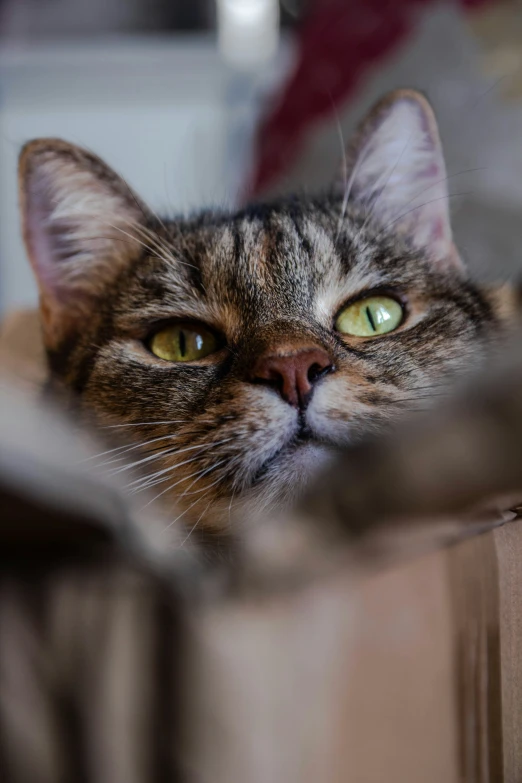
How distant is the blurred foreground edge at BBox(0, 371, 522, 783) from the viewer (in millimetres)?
310

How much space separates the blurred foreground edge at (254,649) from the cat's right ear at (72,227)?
0.15 metres

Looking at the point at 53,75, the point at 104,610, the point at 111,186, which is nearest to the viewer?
the point at 104,610

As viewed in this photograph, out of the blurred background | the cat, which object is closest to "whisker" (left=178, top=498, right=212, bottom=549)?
the cat

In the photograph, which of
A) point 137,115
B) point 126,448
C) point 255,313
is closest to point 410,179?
point 255,313

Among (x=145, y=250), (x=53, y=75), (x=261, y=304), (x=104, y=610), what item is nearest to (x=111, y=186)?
(x=145, y=250)

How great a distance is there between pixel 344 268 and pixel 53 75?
1.14 meters

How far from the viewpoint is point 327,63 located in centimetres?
96

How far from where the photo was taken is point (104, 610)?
32 cm

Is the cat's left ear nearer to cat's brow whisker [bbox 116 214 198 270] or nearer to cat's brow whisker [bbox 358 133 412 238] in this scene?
cat's brow whisker [bbox 358 133 412 238]

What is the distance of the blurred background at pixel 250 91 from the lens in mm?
511

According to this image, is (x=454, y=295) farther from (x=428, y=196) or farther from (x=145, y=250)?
(x=145, y=250)

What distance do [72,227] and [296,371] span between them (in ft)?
0.71

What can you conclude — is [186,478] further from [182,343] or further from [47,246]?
[47,246]

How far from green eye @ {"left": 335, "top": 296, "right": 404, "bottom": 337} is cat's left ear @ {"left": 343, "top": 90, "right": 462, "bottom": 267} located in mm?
47
